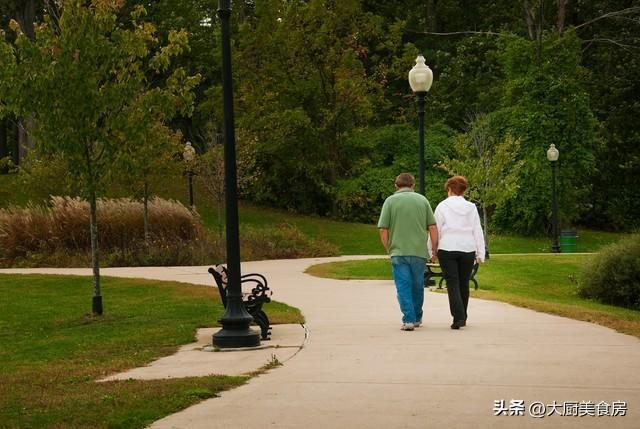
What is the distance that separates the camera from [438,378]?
24.5 feet

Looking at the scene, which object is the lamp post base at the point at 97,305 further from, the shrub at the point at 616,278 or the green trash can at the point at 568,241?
the green trash can at the point at 568,241

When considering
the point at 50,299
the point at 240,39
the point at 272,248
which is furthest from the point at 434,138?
the point at 50,299

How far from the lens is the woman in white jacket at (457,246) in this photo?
35.6 ft

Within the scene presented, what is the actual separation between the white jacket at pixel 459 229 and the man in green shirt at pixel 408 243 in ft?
0.38

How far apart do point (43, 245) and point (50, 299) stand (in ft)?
32.7

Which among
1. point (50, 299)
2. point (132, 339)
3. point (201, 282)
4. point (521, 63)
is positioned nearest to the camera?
point (132, 339)

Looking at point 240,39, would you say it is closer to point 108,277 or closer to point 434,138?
point 434,138

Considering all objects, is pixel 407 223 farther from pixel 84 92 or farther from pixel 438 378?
pixel 84 92

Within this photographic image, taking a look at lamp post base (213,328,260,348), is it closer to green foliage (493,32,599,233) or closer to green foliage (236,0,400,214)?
green foliage (236,0,400,214)

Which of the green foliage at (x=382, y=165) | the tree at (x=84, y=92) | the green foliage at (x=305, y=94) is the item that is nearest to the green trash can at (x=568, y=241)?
the green foliage at (x=382, y=165)

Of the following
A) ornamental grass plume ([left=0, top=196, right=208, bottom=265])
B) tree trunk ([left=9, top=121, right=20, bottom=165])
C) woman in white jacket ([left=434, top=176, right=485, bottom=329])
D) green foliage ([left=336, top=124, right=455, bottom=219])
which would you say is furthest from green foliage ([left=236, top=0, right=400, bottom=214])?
woman in white jacket ([left=434, top=176, right=485, bottom=329])

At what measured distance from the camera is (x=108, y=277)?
20516 mm

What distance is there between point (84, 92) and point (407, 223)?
5.69 metres

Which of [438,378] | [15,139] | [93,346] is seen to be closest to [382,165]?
[15,139]
